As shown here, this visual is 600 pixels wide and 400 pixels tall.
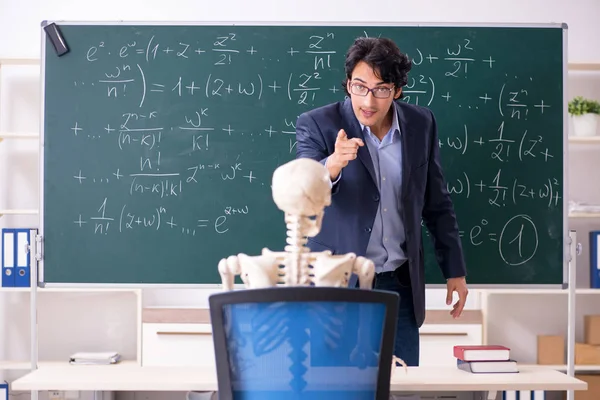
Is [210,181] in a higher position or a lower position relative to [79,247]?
higher

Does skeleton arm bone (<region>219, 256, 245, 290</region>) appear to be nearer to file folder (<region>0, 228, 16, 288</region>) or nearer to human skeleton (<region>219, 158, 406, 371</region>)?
human skeleton (<region>219, 158, 406, 371</region>)

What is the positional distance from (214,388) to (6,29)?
122 inches

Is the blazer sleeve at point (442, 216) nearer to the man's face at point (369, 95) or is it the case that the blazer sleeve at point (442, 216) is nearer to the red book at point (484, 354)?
the man's face at point (369, 95)

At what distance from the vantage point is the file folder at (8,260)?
140 inches

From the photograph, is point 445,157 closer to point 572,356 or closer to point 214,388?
point 572,356

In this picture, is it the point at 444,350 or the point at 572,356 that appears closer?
the point at 572,356

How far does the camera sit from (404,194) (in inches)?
91.3

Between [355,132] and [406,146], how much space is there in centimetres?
17

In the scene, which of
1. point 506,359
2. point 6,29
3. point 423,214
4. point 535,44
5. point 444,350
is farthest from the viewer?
point 6,29

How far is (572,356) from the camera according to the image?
3.21 meters

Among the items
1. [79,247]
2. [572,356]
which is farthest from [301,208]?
[572,356]

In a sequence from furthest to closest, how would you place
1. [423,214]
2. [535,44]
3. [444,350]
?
1. [444,350]
2. [535,44]
3. [423,214]

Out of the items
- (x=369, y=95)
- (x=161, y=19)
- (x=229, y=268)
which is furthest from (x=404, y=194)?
(x=161, y=19)

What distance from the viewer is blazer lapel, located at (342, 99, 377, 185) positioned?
7.55ft
